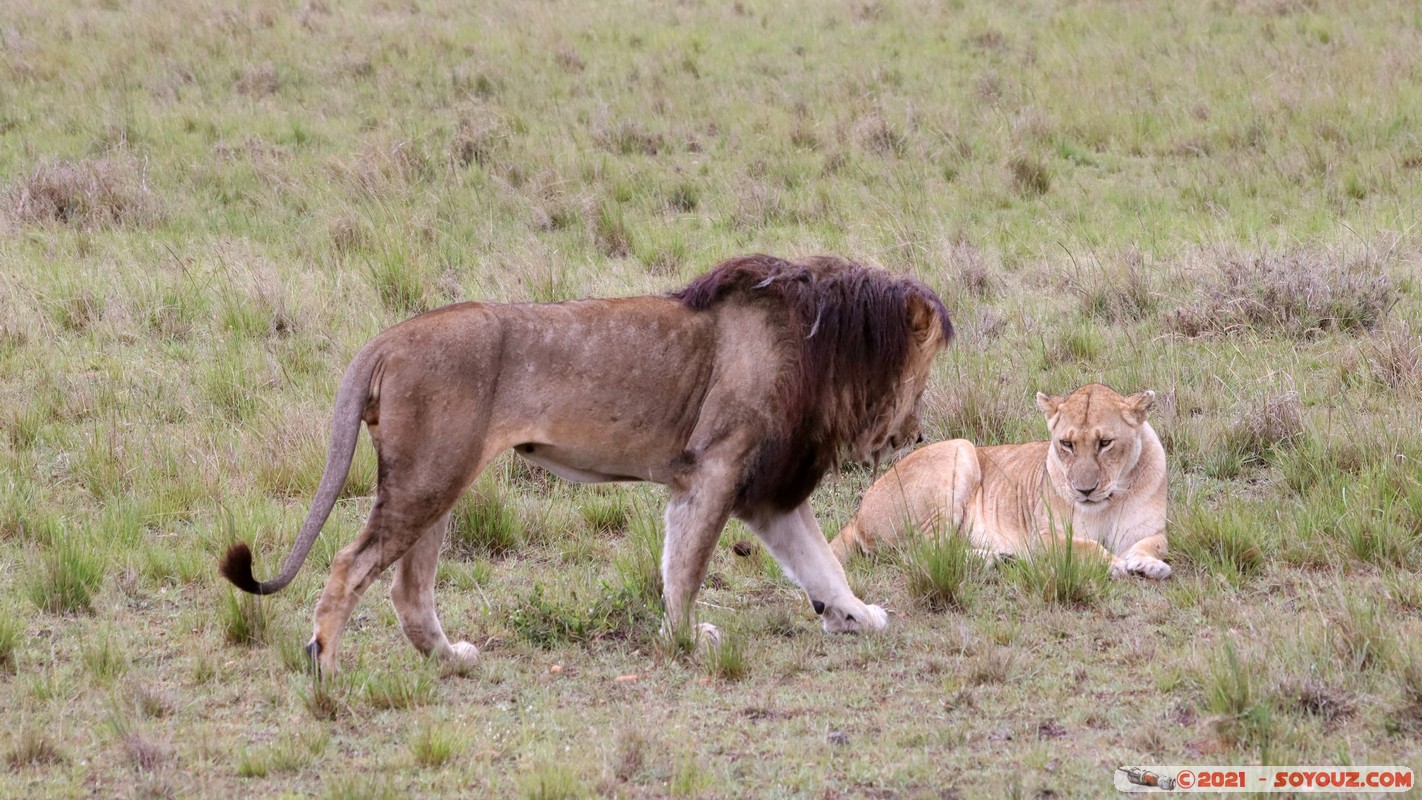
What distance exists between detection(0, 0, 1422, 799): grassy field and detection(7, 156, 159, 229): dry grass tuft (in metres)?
0.03

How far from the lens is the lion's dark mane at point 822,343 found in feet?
19.0

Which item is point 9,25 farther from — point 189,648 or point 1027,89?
point 189,648

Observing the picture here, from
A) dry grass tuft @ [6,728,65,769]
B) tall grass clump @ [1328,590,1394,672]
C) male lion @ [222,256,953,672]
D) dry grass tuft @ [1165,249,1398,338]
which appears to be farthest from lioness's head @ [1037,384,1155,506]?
dry grass tuft @ [6,728,65,769]

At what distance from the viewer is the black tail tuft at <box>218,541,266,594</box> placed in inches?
204

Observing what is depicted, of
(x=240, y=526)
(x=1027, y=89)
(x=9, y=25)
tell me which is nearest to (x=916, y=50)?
(x=1027, y=89)

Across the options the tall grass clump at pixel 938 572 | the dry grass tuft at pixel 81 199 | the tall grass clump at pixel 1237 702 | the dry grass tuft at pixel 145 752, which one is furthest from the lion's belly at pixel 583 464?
the dry grass tuft at pixel 81 199

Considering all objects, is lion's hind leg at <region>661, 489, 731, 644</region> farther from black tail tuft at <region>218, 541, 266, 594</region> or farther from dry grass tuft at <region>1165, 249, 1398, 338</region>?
dry grass tuft at <region>1165, 249, 1398, 338</region>

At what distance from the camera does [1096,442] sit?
688 centimetres

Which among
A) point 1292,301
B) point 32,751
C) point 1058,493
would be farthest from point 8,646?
point 1292,301

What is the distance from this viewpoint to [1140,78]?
1496 cm

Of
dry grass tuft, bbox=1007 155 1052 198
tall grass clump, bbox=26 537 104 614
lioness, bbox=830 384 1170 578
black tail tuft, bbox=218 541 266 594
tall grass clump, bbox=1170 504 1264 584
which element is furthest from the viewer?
dry grass tuft, bbox=1007 155 1052 198

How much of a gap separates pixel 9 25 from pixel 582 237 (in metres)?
8.60

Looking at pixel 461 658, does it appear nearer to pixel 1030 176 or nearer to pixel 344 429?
pixel 344 429

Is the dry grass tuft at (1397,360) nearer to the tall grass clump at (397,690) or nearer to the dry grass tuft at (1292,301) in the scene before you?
the dry grass tuft at (1292,301)
